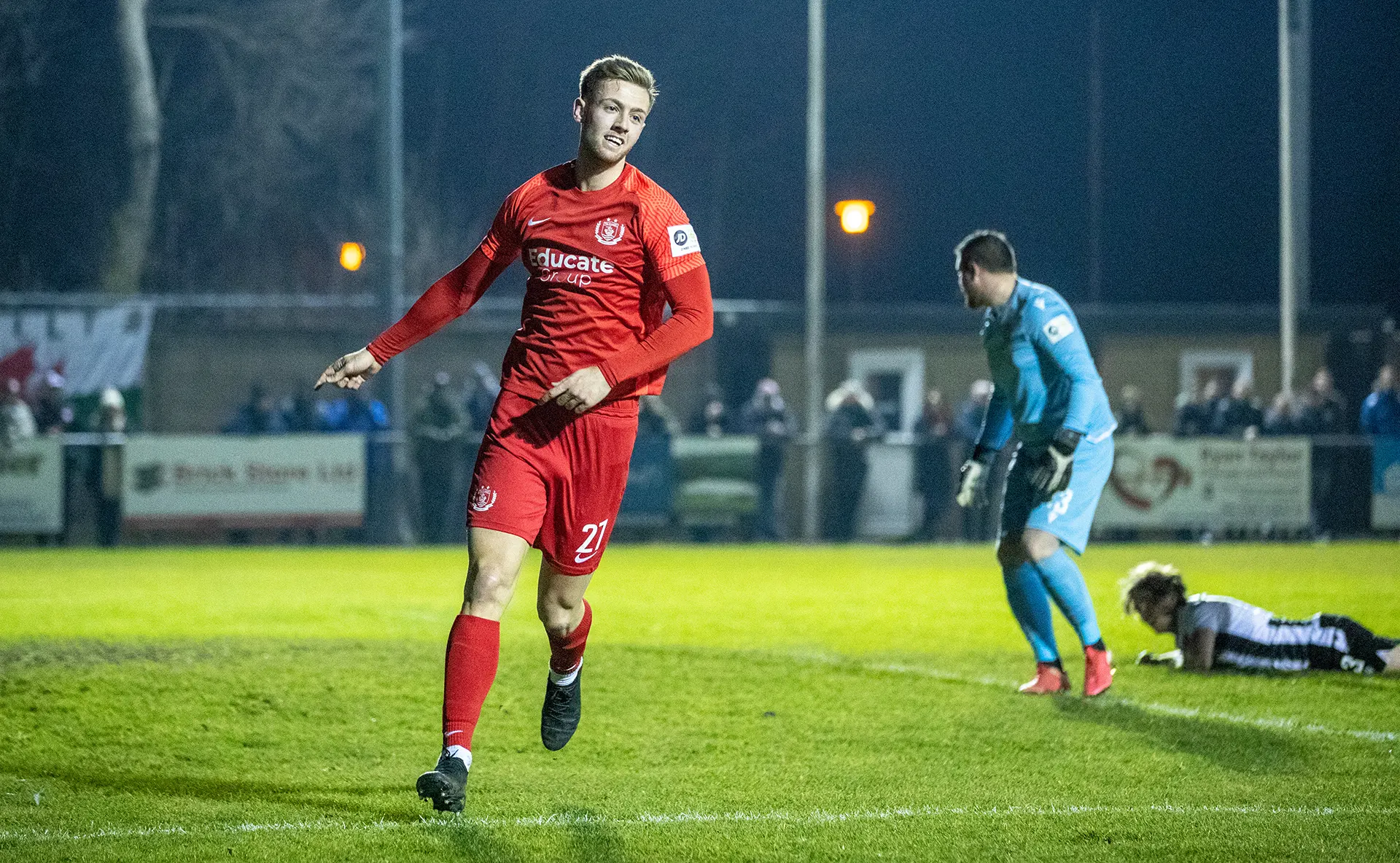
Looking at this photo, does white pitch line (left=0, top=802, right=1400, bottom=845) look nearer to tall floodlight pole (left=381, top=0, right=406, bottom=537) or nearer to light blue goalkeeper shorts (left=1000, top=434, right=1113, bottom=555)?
light blue goalkeeper shorts (left=1000, top=434, right=1113, bottom=555)

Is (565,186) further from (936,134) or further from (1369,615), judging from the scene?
(936,134)

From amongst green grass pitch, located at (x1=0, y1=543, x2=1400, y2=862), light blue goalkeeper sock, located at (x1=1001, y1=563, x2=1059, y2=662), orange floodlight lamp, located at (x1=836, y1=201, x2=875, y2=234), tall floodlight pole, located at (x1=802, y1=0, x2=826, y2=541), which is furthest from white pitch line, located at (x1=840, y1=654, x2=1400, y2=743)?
tall floodlight pole, located at (x1=802, y1=0, x2=826, y2=541)

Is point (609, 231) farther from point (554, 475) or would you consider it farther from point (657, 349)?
point (554, 475)

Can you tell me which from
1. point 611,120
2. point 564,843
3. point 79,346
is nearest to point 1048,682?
point 564,843

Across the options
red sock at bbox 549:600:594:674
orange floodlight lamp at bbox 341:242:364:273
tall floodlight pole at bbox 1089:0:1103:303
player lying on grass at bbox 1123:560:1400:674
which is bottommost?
player lying on grass at bbox 1123:560:1400:674

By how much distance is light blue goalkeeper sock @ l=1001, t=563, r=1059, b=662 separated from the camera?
817 cm

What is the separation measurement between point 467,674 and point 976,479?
3.66 m

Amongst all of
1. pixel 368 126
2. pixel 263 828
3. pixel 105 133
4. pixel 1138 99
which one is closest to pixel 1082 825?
pixel 263 828

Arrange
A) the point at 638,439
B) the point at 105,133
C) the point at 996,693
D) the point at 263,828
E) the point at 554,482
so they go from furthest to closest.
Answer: the point at 105,133, the point at 638,439, the point at 996,693, the point at 554,482, the point at 263,828

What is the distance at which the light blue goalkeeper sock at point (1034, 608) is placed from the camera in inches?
322

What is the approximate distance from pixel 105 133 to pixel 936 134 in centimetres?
2327

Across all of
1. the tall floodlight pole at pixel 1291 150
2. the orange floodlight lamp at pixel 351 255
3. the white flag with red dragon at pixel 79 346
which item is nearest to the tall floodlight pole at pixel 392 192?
the orange floodlight lamp at pixel 351 255

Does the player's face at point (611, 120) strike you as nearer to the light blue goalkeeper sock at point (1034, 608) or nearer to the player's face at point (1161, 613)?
the light blue goalkeeper sock at point (1034, 608)

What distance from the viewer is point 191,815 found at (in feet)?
17.6
